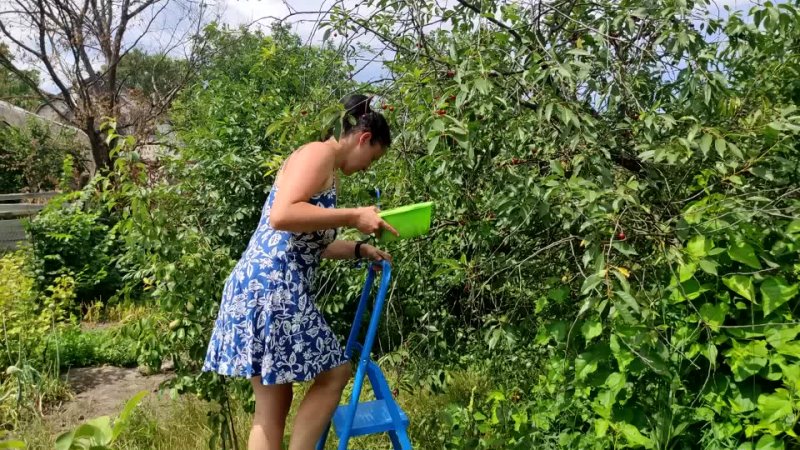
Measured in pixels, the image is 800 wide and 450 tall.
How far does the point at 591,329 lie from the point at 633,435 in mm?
337

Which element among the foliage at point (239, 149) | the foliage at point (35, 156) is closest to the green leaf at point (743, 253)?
the foliage at point (239, 149)

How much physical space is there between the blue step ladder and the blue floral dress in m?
0.12

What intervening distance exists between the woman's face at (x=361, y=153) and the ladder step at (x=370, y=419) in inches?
27.9

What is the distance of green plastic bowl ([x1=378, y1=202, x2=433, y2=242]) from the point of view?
185 centimetres

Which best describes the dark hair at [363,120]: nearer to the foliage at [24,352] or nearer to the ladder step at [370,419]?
the ladder step at [370,419]

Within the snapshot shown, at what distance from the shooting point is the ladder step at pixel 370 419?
191 cm

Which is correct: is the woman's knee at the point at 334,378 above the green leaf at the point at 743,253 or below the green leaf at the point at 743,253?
below

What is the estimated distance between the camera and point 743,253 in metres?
1.77

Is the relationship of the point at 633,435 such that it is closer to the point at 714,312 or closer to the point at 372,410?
the point at 714,312

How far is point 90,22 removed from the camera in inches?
390

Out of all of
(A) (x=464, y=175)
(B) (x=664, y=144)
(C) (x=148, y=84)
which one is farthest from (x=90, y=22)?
(B) (x=664, y=144)

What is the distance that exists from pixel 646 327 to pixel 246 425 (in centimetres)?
204

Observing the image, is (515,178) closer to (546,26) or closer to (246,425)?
(546,26)

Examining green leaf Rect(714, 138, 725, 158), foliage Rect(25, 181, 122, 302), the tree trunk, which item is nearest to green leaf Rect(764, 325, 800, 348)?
green leaf Rect(714, 138, 725, 158)
